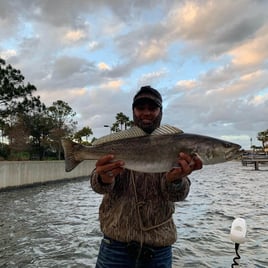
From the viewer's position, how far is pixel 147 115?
365cm

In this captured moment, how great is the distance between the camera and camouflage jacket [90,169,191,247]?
3.42 metres

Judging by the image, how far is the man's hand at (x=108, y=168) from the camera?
10.8ft

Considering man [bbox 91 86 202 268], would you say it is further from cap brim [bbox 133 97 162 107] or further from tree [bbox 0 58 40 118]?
tree [bbox 0 58 40 118]

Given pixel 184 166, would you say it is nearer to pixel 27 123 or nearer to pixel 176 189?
pixel 176 189

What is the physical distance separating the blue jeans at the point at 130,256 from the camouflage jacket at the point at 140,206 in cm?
6

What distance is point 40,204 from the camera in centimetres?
2258

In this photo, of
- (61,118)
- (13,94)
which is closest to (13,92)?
(13,94)

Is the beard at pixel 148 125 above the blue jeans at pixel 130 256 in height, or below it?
above

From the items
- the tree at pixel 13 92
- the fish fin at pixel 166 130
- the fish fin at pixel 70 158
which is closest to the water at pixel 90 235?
the fish fin at pixel 70 158

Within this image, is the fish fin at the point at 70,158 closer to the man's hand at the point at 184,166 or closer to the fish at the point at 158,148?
the fish at the point at 158,148

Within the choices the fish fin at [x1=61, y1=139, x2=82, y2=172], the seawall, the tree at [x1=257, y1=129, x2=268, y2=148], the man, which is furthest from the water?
the tree at [x1=257, y1=129, x2=268, y2=148]

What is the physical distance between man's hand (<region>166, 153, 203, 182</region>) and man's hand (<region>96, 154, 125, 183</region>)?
0.47 meters

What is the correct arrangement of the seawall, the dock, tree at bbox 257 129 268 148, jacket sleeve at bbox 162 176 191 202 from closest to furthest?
jacket sleeve at bbox 162 176 191 202, the seawall, the dock, tree at bbox 257 129 268 148

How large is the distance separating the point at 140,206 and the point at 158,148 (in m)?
0.55
